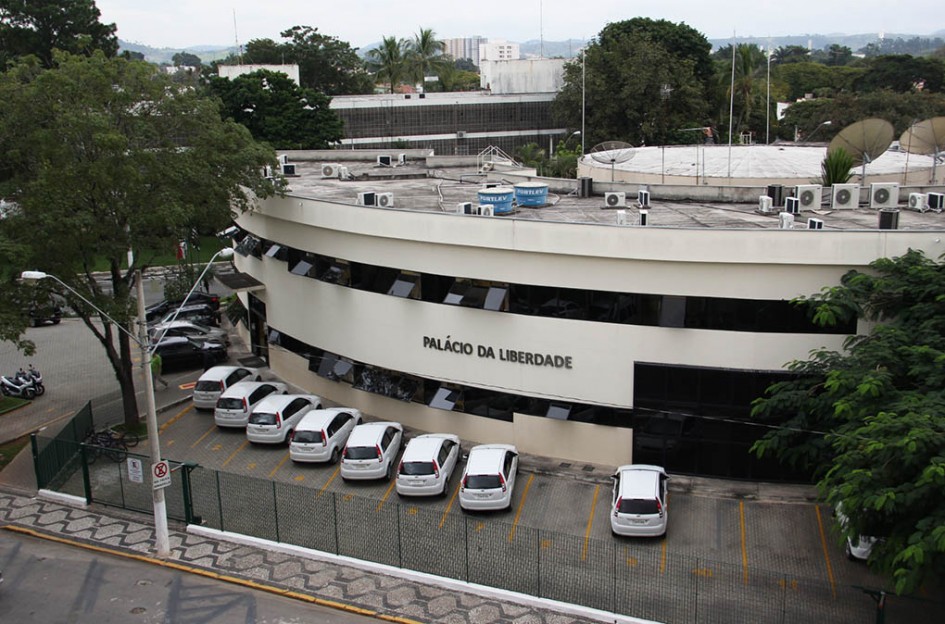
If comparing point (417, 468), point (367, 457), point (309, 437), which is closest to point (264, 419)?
point (309, 437)

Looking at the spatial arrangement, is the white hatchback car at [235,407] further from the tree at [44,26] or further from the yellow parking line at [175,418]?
the tree at [44,26]

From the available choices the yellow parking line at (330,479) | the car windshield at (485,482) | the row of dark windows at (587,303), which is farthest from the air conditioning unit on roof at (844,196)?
the yellow parking line at (330,479)

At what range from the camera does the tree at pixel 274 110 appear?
218ft

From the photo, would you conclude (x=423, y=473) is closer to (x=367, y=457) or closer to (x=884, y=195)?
(x=367, y=457)

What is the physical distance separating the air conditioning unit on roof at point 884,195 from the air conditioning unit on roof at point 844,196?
20.5 inches

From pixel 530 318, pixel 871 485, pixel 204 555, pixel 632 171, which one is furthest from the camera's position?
pixel 632 171

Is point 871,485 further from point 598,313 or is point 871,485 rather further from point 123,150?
point 123,150

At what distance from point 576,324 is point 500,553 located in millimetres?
7123

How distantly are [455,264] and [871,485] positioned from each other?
13.7 m

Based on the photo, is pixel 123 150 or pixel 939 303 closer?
pixel 939 303

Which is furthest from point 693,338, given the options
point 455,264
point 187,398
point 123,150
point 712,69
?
point 712,69

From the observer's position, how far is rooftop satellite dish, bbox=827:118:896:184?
29.5 meters

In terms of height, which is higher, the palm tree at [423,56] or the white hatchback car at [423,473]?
the palm tree at [423,56]

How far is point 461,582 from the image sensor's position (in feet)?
63.9
